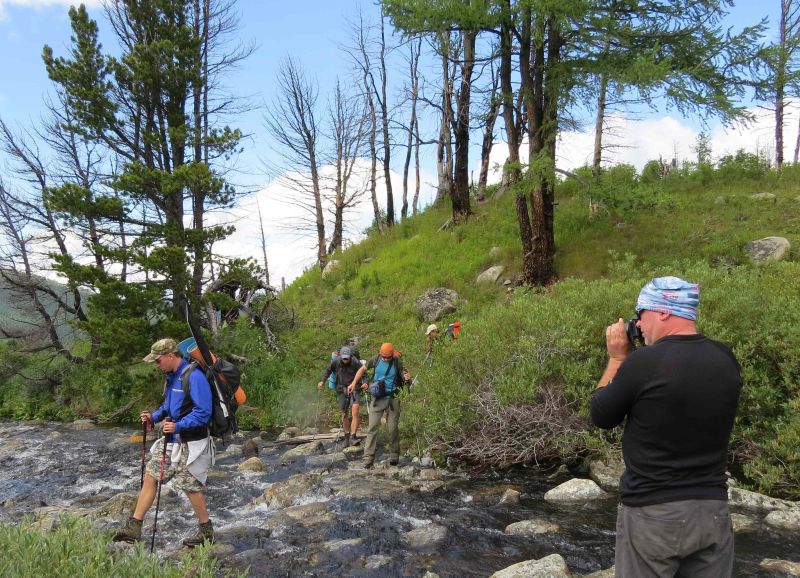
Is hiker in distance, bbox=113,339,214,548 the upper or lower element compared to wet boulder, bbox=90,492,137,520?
upper

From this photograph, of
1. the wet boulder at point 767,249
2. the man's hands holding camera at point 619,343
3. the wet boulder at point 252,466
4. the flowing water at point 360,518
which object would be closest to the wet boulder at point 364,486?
the flowing water at point 360,518

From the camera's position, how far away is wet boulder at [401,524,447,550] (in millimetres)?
6167

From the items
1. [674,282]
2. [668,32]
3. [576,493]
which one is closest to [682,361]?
[674,282]

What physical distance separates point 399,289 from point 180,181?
8021mm

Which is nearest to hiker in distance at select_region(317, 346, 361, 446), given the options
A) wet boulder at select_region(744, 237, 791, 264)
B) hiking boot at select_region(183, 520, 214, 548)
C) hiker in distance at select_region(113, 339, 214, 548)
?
hiking boot at select_region(183, 520, 214, 548)

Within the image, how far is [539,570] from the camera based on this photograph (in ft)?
16.3

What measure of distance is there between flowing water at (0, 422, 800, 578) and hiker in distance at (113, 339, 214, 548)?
48cm

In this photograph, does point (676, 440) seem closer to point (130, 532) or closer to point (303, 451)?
point (130, 532)

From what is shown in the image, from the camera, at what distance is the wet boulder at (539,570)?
4930 millimetres

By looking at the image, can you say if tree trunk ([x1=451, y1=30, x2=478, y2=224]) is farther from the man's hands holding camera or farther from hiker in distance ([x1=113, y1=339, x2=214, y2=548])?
the man's hands holding camera

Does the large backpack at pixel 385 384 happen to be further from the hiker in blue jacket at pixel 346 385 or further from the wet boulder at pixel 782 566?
the wet boulder at pixel 782 566

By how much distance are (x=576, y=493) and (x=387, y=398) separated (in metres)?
3.87

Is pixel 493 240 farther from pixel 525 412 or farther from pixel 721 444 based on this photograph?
pixel 721 444

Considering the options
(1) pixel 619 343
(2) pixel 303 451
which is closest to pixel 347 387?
(2) pixel 303 451
